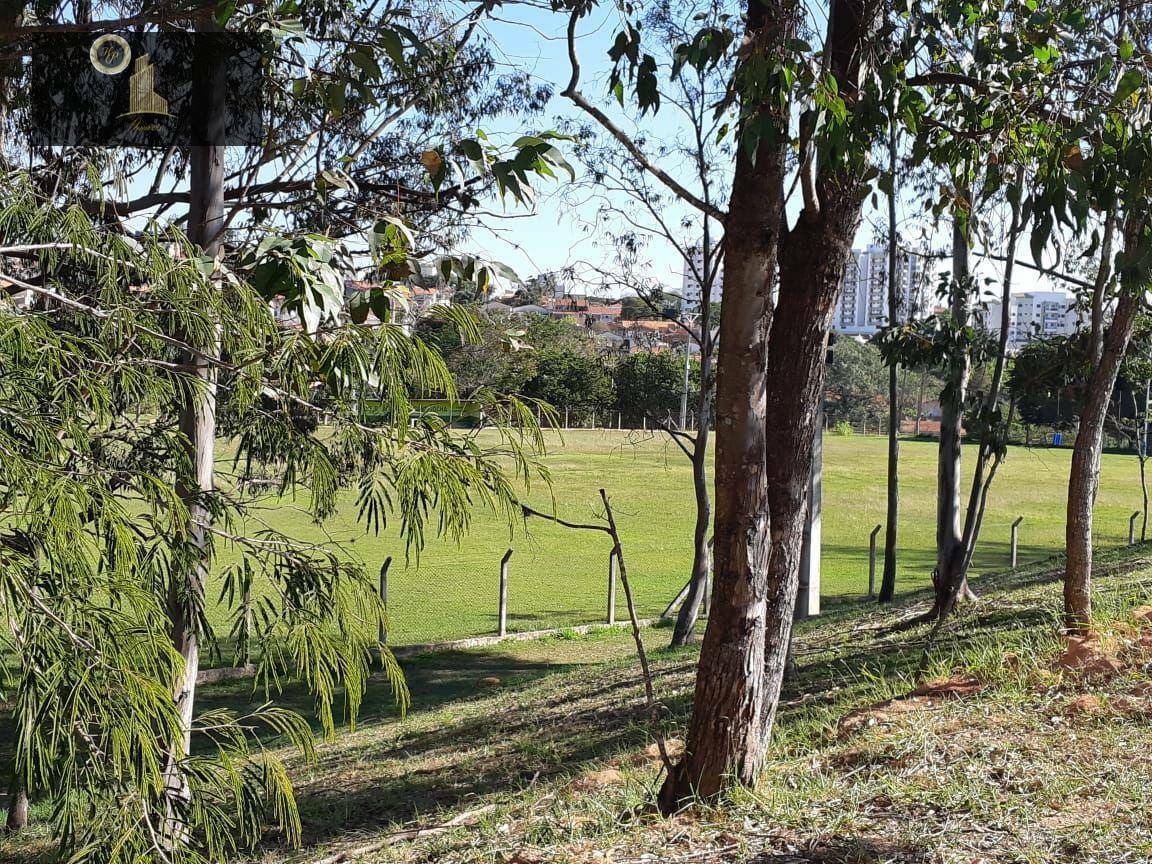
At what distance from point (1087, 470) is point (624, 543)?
53.1ft

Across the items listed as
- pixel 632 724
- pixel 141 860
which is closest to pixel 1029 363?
pixel 632 724

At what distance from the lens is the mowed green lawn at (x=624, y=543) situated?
586 inches

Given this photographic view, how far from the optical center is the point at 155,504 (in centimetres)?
263

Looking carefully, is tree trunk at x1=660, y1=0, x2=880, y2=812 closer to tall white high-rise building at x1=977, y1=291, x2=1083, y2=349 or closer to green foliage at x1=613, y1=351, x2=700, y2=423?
tall white high-rise building at x1=977, y1=291, x2=1083, y2=349

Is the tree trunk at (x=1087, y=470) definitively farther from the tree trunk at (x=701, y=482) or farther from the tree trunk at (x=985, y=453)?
the tree trunk at (x=701, y=482)

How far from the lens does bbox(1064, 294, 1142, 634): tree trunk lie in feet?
19.3

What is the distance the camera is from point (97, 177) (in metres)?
3.13

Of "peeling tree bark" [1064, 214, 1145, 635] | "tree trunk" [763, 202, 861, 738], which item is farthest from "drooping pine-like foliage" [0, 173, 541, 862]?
"peeling tree bark" [1064, 214, 1145, 635]

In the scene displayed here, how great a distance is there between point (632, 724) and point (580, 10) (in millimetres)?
4237

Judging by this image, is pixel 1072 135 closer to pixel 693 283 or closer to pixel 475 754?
pixel 475 754

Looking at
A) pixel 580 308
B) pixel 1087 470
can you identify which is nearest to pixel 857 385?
pixel 580 308

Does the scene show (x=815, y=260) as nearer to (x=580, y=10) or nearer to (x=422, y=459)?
(x=580, y=10)

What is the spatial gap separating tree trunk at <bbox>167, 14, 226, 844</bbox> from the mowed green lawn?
26.7 inches

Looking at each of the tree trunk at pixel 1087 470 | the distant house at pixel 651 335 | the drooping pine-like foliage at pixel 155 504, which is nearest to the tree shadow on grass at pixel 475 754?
the drooping pine-like foliage at pixel 155 504
